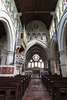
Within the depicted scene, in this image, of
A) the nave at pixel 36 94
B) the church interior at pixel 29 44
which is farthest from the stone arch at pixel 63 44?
the nave at pixel 36 94

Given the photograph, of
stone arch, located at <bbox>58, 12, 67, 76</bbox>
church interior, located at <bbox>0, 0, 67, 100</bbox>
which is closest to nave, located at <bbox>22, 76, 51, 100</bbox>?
church interior, located at <bbox>0, 0, 67, 100</bbox>

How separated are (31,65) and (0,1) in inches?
703

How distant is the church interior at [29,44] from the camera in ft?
8.20

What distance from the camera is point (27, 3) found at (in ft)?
31.2

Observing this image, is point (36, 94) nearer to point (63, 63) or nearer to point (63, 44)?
point (63, 63)

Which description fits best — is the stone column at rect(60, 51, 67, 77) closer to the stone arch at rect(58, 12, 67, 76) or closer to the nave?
the stone arch at rect(58, 12, 67, 76)

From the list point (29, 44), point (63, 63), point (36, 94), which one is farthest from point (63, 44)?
point (29, 44)

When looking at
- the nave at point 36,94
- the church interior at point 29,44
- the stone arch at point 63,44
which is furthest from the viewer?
the stone arch at point 63,44

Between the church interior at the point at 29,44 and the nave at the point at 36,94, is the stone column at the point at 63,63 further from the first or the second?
the nave at the point at 36,94

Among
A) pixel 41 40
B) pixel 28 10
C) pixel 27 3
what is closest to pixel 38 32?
pixel 41 40

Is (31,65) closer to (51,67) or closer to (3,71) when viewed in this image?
(51,67)

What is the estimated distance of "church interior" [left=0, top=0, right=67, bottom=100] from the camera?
2.50 m

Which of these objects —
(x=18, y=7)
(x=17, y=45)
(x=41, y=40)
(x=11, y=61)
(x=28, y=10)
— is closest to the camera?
(x=11, y=61)

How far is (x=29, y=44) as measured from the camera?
12641 millimetres
